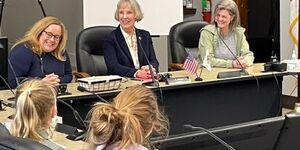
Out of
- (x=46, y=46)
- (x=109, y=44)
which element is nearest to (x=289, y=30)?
(x=109, y=44)

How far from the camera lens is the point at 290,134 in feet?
5.49

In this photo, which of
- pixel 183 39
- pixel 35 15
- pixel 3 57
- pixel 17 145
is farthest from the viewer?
pixel 35 15

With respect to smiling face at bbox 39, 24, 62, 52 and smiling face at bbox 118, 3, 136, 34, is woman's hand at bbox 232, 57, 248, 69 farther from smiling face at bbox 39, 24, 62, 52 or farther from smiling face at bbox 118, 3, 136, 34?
smiling face at bbox 39, 24, 62, 52

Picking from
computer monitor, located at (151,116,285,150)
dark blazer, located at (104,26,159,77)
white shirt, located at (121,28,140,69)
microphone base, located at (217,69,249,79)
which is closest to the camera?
computer monitor, located at (151,116,285,150)

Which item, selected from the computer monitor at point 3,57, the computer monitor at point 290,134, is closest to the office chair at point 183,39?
the computer monitor at point 3,57

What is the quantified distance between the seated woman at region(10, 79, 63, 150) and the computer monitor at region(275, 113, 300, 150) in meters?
0.75

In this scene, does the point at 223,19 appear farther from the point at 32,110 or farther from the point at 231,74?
the point at 32,110

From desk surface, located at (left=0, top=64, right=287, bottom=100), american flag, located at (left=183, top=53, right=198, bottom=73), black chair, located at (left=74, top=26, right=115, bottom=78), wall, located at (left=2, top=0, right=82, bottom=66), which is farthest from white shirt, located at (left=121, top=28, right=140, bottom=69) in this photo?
wall, located at (left=2, top=0, right=82, bottom=66)

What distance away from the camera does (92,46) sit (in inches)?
171

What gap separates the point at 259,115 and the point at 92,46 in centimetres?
140

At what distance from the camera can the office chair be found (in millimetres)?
4730

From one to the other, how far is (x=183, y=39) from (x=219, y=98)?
1057mm

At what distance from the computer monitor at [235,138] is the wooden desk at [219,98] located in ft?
5.52

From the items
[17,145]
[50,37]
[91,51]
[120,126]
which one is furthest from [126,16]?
[17,145]
